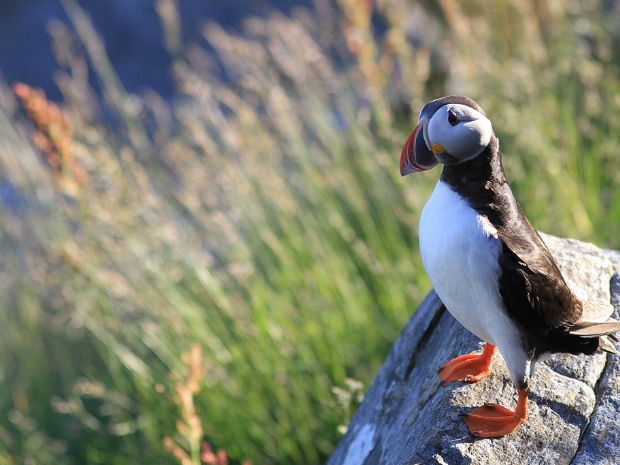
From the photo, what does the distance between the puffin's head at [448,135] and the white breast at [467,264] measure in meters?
0.12

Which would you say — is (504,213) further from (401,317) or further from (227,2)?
(227,2)

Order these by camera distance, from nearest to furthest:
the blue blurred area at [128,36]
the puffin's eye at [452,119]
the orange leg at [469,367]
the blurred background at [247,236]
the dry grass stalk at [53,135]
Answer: the puffin's eye at [452,119], the orange leg at [469,367], the dry grass stalk at [53,135], the blurred background at [247,236], the blue blurred area at [128,36]

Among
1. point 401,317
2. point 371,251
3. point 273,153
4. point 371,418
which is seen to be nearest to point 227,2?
point 273,153

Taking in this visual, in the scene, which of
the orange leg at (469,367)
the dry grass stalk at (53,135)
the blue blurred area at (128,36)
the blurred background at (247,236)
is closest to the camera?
the orange leg at (469,367)

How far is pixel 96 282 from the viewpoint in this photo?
129 inches

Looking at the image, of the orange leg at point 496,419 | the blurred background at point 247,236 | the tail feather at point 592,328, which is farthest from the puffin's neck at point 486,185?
the blurred background at point 247,236

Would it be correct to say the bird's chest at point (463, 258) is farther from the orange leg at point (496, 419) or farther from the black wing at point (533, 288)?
the orange leg at point (496, 419)

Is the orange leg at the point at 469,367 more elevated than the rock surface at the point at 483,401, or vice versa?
the orange leg at the point at 469,367

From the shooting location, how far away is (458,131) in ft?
5.83

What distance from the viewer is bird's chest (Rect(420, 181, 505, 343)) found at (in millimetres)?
1782

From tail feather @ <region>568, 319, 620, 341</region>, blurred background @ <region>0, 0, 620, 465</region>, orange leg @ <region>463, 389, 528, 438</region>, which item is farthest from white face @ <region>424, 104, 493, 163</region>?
blurred background @ <region>0, 0, 620, 465</region>

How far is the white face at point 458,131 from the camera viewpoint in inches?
69.8

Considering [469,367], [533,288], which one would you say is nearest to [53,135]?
[469,367]

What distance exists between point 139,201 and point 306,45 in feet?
4.44
